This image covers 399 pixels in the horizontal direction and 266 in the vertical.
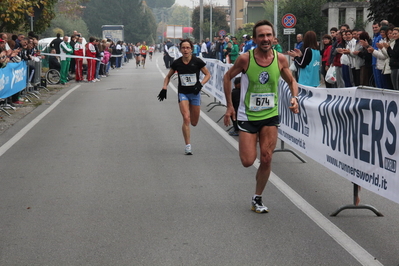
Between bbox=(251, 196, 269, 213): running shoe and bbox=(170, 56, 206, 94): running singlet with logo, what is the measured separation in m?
4.29

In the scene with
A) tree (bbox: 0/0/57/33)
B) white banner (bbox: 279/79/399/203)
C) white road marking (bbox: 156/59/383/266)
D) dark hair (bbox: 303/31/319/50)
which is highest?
tree (bbox: 0/0/57/33)

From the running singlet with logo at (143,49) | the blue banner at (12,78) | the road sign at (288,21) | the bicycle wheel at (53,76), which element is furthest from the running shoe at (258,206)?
the running singlet with logo at (143,49)

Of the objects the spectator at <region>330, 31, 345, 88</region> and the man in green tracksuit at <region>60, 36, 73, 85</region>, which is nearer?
the spectator at <region>330, 31, 345, 88</region>

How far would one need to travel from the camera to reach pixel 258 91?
7.05 metres

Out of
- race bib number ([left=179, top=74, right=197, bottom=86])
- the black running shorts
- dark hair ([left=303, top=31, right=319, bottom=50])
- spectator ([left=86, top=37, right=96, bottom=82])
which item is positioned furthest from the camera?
spectator ([left=86, top=37, right=96, bottom=82])

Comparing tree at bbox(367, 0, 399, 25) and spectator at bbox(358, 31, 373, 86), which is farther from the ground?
tree at bbox(367, 0, 399, 25)

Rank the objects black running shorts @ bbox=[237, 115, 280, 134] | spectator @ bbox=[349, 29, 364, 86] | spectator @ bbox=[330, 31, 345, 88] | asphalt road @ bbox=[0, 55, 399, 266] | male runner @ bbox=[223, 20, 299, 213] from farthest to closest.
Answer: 1. spectator @ bbox=[330, 31, 345, 88]
2. spectator @ bbox=[349, 29, 364, 86]
3. black running shorts @ bbox=[237, 115, 280, 134]
4. male runner @ bbox=[223, 20, 299, 213]
5. asphalt road @ bbox=[0, 55, 399, 266]

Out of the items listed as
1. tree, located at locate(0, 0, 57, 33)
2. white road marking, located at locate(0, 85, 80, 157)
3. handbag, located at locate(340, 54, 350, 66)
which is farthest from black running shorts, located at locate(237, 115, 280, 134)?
tree, located at locate(0, 0, 57, 33)

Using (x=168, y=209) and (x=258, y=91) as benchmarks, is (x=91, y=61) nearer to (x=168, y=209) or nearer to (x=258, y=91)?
(x=168, y=209)

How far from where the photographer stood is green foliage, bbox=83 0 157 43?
126 meters

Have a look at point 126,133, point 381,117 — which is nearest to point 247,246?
point 381,117

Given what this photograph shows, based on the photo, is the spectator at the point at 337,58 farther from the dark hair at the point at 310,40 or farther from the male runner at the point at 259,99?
the male runner at the point at 259,99

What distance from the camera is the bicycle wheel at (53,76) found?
27703mm

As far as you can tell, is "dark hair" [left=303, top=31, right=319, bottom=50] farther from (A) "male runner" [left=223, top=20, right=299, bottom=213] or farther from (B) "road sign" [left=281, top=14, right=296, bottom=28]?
(B) "road sign" [left=281, top=14, right=296, bottom=28]
